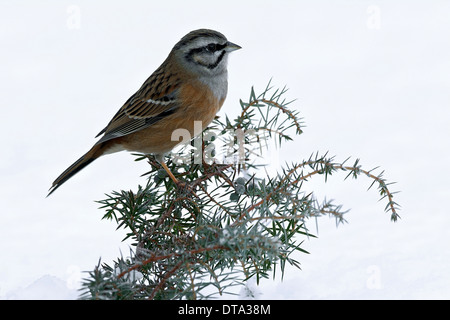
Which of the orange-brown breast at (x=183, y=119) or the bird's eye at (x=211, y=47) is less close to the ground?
the bird's eye at (x=211, y=47)

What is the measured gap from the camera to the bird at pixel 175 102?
3.97 metres

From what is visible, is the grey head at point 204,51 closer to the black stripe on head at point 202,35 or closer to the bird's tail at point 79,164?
the black stripe on head at point 202,35

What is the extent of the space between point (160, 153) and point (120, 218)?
0.87 metres

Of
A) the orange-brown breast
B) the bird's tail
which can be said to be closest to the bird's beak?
the orange-brown breast

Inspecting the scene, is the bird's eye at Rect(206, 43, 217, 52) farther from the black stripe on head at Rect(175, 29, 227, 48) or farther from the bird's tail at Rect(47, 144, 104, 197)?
the bird's tail at Rect(47, 144, 104, 197)

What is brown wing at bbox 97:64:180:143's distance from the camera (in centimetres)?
414

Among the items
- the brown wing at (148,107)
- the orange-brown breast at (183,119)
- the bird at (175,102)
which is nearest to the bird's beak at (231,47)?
the bird at (175,102)

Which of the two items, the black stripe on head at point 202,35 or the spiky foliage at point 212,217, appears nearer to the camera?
the spiky foliage at point 212,217

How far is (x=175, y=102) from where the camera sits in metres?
4.12

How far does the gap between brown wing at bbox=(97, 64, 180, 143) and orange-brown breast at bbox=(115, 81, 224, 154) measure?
0.21ft

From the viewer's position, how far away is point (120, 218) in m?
2.97

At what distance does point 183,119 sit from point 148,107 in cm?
43

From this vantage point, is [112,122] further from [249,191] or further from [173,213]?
[249,191]

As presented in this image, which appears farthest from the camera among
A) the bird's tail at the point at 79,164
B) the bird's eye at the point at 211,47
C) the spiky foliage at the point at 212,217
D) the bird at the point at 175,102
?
the bird's eye at the point at 211,47
